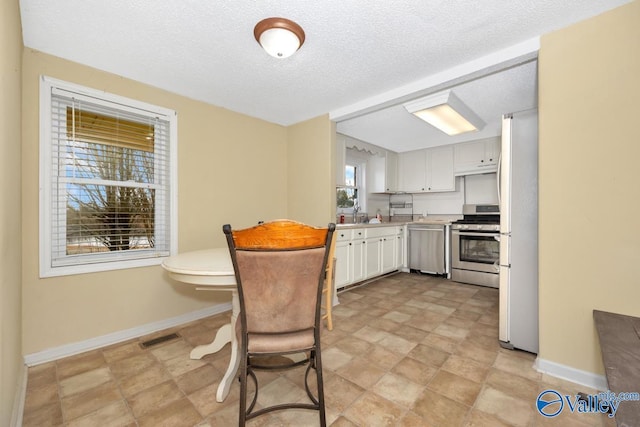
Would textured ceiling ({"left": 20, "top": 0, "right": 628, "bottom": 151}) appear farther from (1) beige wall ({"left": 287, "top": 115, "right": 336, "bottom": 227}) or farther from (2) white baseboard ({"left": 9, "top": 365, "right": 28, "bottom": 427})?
(2) white baseboard ({"left": 9, "top": 365, "right": 28, "bottom": 427})

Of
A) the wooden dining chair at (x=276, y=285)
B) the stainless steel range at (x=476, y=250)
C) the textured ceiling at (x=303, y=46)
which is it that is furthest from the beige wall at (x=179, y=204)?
the stainless steel range at (x=476, y=250)

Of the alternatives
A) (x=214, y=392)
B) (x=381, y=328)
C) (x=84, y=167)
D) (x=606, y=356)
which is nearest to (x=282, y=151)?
(x=84, y=167)

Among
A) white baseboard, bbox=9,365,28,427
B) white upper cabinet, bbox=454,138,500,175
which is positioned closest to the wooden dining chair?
white baseboard, bbox=9,365,28,427

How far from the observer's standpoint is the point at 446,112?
297 cm

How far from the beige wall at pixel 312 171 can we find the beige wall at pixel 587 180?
6.66 feet

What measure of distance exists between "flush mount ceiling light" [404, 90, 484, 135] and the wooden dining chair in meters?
2.19

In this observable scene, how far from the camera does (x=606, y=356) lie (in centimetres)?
120

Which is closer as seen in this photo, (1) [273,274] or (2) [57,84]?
(1) [273,274]

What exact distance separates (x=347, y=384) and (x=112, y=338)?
2052 mm

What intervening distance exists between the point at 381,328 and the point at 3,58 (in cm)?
297

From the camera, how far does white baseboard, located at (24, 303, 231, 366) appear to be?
2.00 meters

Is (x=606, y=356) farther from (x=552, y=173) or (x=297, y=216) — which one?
(x=297, y=216)

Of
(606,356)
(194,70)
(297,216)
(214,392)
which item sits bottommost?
(214,392)

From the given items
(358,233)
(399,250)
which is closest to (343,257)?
(358,233)
